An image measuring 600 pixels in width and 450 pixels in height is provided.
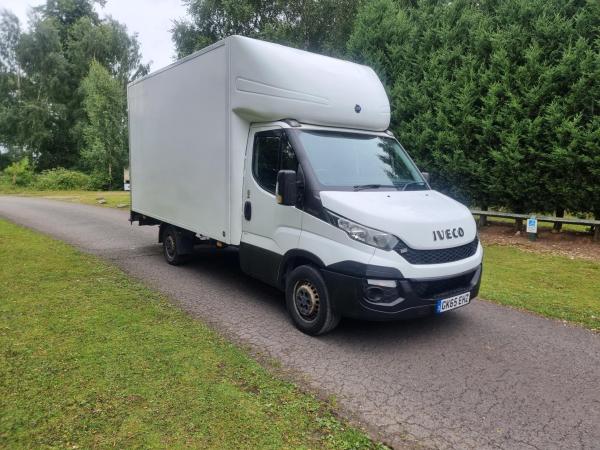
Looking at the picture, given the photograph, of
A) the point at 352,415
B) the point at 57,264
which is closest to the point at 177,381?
the point at 352,415

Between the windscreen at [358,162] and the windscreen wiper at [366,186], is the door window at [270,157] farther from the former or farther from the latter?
the windscreen wiper at [366,186]

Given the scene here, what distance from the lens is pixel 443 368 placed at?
13.2ft

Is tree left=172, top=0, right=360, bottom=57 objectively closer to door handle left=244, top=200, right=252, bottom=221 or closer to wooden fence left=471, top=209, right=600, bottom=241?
wooden fence left=471, top=209, right=600, bottom=241

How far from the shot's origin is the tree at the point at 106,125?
33750mm

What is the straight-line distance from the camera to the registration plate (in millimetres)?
4254

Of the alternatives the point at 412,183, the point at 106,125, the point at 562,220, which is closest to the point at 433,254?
the point at 412,183

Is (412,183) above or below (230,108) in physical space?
below

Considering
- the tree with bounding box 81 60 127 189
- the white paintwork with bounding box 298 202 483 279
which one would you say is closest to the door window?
the white paintwork with bounding box 298 202 483 279

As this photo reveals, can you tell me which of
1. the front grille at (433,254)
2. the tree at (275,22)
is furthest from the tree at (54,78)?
the front grille at (433,254)

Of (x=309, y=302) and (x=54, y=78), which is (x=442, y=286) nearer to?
(x=309, y=302)

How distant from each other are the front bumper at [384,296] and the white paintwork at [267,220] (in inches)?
28.8

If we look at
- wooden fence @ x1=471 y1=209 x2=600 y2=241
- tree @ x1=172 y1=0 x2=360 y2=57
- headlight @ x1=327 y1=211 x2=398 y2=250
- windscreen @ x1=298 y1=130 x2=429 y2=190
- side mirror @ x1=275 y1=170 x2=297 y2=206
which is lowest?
wooden fence @ x1=471 y1=209 x2=600 y2=241

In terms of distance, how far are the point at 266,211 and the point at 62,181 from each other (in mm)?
35499

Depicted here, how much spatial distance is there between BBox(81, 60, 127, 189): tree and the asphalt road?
31593mm
